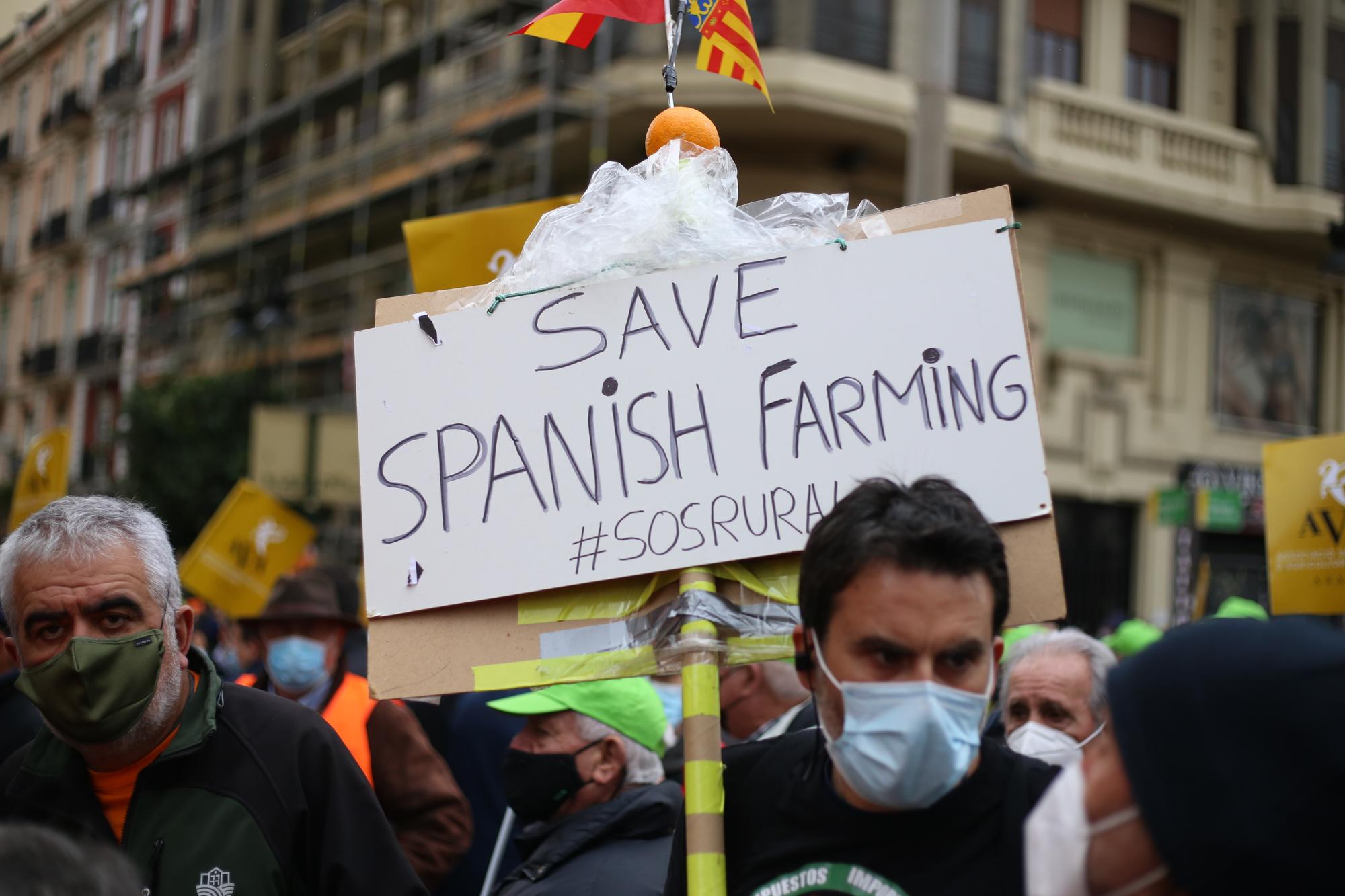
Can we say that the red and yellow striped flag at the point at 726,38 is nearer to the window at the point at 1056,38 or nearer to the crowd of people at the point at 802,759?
the crowd of people at the point at 802,759

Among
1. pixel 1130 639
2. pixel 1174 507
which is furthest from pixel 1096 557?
pixel 1130 639

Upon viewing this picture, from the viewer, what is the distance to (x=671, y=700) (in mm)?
5195

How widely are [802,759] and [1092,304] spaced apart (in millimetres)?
16940

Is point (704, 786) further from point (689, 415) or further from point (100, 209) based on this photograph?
point (100, 209)

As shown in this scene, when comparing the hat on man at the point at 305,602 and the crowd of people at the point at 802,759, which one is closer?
the crowd of people at the point at 802,759

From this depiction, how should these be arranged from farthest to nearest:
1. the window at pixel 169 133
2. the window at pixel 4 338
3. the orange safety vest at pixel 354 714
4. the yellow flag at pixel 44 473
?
the window at pixel 169 133
the window at pixel 4 338
the yellow flag at pixel 44 473
the orange safety vest at pixel 354 714

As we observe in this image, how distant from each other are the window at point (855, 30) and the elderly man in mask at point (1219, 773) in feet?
51.4

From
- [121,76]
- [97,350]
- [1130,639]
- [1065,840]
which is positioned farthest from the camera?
[97,350]

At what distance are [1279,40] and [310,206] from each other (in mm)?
14333

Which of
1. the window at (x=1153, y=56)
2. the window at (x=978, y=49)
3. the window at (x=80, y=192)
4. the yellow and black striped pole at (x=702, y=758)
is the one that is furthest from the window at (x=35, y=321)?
the yellow and black striped pole at (x=702, y=758)

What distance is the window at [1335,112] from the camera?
19438mm

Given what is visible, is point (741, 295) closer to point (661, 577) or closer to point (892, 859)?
point (661, 577)

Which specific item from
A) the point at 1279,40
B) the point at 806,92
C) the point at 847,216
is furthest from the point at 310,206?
the point at 847,216

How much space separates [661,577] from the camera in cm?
238
